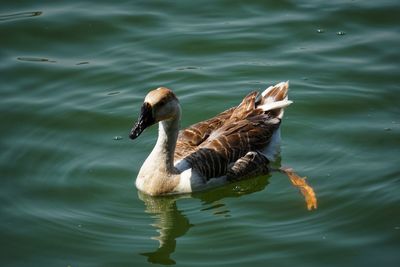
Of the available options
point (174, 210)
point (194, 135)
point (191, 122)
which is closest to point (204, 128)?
point (194, 135)

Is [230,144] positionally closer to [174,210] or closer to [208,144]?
[208,144]

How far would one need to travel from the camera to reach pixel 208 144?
10.4 metres

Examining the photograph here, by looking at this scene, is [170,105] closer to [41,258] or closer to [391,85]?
[41,258]

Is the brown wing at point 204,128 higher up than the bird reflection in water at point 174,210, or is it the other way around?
the brown wing at point 204,128

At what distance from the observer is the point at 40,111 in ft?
39.7

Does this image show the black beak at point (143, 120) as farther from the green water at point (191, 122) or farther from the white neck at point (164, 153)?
the green water at point (191, 122)

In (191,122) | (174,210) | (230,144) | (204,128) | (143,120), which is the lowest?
(174,210)

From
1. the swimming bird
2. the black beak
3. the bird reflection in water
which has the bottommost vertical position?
the bird reflection in water

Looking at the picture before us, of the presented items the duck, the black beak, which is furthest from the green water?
the black beak

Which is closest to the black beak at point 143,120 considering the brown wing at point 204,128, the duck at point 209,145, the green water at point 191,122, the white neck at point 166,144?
the duck at point 209,145

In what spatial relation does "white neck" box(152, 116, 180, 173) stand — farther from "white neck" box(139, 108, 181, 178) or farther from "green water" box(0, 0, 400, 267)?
"green water" box(0, 0, 400, 267)

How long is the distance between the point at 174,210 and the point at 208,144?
3.69 feet

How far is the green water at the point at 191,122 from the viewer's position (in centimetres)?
901

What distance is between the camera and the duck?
9719mm
